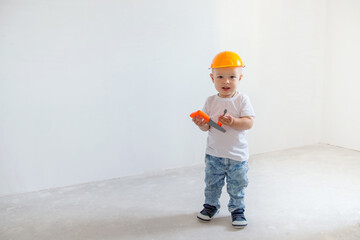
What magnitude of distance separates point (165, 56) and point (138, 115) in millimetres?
469

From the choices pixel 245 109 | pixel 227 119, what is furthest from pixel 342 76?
pixel 227 119

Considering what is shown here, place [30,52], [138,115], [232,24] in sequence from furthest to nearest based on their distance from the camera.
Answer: [232,24] → [138,115] → [30,52]

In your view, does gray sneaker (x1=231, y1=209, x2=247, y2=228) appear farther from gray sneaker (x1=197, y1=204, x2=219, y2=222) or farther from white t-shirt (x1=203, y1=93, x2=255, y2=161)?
white t-shirt (x1=203, y1=93, x2=255, y2=161)

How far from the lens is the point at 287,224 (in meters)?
1.72

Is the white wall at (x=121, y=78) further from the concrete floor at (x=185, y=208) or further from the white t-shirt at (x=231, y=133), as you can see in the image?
the white t-shirt at (x=231, y=133)

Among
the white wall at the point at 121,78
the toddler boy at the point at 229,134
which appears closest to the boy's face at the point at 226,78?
the toddler boy at the point at 229,134

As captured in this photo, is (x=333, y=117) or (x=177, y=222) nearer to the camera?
(x=177, y=222)

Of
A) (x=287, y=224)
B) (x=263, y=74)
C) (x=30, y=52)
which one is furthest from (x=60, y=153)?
(x=263, y=74)

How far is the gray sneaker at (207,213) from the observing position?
1.78 meters

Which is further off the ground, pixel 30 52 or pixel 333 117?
pixel 30 52

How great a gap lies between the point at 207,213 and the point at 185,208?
19 centimetres

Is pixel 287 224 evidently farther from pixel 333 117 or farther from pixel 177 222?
pixel 333 117

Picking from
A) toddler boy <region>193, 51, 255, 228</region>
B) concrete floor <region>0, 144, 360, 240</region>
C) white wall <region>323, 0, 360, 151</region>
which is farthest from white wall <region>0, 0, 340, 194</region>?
toddler boy <region>193, 51, 255, 228</region>

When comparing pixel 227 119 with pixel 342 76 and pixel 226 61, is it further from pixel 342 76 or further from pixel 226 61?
pixel 342 76
